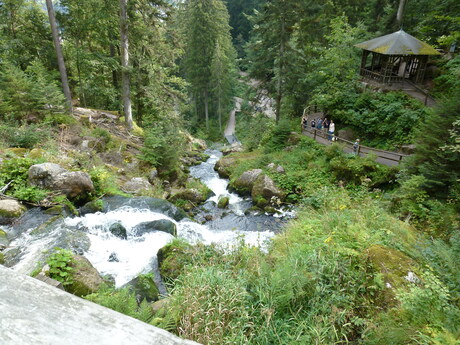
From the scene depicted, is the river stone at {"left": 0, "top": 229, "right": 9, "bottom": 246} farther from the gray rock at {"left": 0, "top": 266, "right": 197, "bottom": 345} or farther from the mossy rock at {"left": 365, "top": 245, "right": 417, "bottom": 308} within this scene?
the mossy rock at {"left": 365, "top": 245, "right": 417, "bottom": 308}

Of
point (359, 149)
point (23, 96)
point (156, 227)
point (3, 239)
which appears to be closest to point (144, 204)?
point (156, 227)

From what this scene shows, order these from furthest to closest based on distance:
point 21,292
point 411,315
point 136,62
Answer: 1. point 136,62
2. point 411,315
3. point 21,292

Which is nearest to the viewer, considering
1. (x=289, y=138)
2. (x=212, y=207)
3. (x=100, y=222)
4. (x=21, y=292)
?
(x=21, y=292)

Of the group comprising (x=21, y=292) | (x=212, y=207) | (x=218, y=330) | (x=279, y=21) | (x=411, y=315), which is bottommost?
(x=212, y=207)

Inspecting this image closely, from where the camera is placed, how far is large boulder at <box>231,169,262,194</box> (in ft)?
51.4

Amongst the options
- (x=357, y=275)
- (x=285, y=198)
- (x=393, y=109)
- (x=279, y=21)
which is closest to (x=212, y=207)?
(x=285, y=198)

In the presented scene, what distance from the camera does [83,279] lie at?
5.47 m

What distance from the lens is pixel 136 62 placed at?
17609mm

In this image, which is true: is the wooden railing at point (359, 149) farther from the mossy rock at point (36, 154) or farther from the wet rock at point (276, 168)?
the mossy rock at point (36, 154)

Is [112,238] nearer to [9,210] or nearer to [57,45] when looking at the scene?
[9,210]

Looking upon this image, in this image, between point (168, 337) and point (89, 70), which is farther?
point (89, 70)

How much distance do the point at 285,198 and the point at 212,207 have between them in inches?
154

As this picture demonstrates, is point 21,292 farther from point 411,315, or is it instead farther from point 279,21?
point 279,21

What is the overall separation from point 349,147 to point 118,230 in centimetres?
1311
